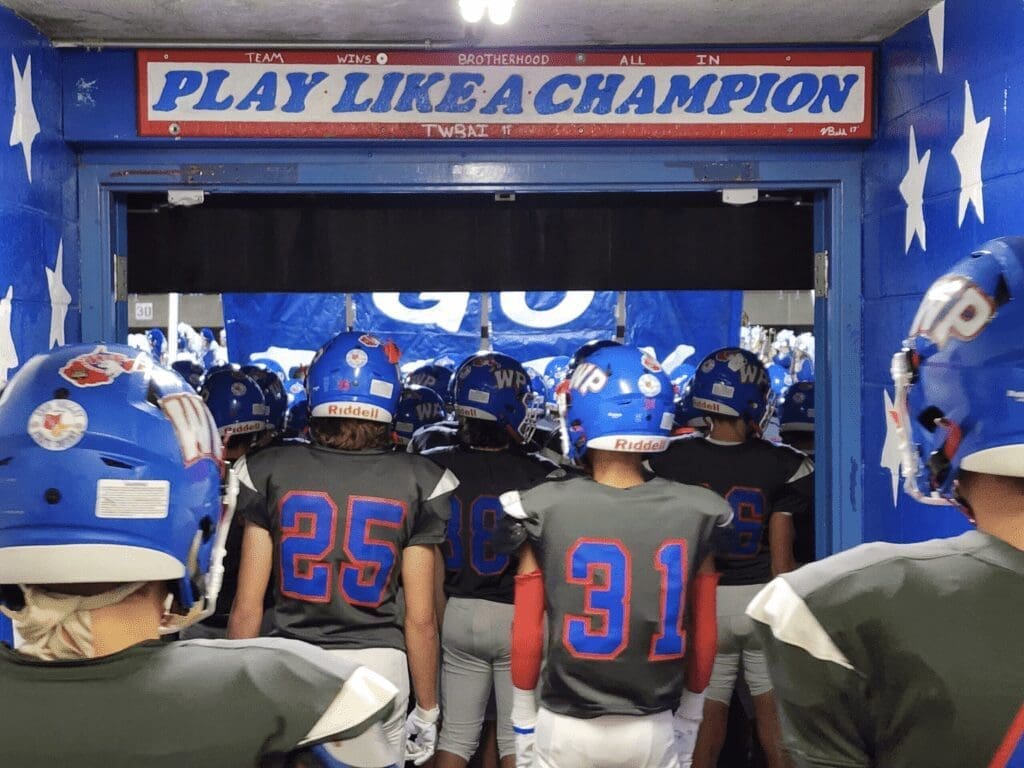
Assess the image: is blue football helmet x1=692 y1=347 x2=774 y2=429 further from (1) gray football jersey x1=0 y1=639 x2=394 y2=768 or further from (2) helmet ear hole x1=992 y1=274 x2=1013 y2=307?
(1) gray football jersey x1=0 y1=639 x2=394 y2=768

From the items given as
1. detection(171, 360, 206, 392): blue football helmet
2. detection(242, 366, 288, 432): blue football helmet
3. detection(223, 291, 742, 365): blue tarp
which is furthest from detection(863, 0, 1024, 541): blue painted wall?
detection(223, 291, 742, 365): blue tarp

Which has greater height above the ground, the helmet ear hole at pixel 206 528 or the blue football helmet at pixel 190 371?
the blue football helmet at pixel 190 371

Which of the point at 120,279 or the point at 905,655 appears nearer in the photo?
the point at 905,655

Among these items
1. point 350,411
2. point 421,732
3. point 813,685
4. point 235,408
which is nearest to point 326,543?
point 350,411

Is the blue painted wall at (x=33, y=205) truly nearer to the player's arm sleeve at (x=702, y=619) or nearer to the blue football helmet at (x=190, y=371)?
the player's arm sleeve at (x=702, y=619)

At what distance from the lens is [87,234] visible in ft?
13.6

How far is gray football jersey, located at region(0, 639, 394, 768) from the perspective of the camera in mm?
1348

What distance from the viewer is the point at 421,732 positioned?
3906 millimetres

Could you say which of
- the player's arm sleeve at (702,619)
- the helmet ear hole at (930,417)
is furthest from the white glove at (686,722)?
the helmet ear hole at (930,417)

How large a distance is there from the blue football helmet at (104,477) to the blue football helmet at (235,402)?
3769 mm

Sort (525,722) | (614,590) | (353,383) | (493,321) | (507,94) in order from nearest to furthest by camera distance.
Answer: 1. (614,590)
2. (525,722)
3. (353,383)
4. (507,94)
5. (493,321)

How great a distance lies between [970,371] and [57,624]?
1.21 metres

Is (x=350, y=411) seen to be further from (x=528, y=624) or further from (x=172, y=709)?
(x=172, y=709)

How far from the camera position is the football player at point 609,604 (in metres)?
3.35
